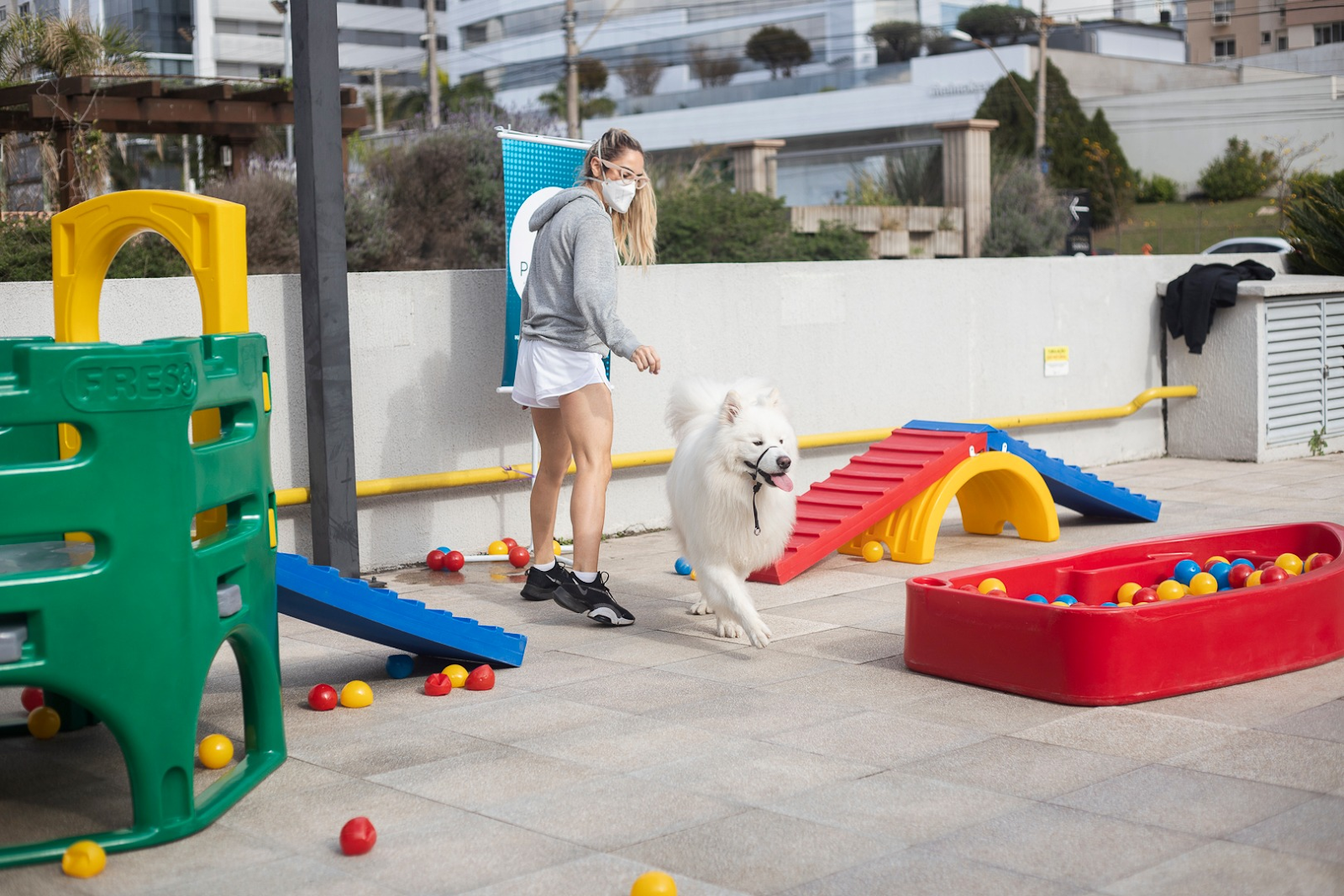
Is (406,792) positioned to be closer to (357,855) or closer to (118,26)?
(357,855)

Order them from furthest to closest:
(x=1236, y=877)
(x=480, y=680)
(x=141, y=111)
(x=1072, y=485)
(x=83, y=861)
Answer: (x=141, y=111) → (x=1072, y=485) → (x=480, y=680) → (x=83, y=861) → (x=1236, y=877)

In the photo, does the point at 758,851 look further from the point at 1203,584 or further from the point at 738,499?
the point at 1203,584

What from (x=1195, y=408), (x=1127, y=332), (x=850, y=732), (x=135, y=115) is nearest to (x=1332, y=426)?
(x=1195, y=408)

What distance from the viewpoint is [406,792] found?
13.0 ft

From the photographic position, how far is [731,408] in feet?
18.7

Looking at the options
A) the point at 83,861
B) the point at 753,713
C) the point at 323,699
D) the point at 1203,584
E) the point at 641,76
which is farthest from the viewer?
the point at 641,76

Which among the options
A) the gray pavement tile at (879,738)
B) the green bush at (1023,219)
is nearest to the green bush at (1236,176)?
the green bush at (1023,219)

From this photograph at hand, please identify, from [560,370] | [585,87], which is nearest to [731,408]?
[560,370]

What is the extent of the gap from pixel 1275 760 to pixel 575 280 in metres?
3.56

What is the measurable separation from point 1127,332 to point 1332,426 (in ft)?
6.85

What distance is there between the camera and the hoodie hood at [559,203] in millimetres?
6309

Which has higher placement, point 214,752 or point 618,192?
point 618,192

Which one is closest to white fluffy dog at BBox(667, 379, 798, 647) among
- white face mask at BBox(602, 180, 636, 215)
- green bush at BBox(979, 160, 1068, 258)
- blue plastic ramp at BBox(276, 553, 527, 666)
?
blue plastic ramp at BBox(276, 553, 527, 666)

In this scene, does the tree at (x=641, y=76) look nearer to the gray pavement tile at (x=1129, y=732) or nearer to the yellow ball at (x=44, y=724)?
the yellow ball at (x=44, y=724)
